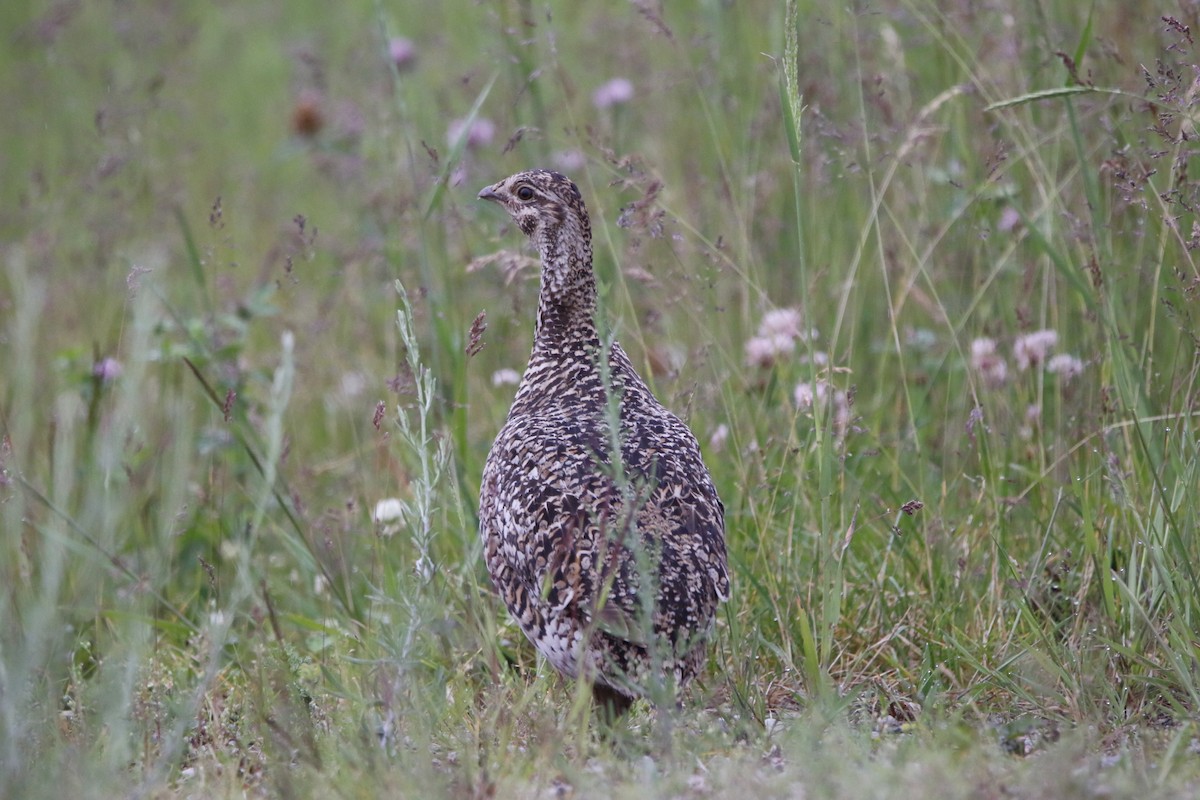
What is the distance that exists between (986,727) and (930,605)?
0.85 metres

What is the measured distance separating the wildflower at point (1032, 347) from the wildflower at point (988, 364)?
0.07 m

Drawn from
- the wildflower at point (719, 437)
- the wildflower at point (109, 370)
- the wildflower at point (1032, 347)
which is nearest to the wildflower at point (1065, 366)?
the wildflower at point (1032, 347)

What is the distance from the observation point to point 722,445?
494 cm

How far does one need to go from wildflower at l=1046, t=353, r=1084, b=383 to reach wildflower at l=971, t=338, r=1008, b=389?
0.16 m

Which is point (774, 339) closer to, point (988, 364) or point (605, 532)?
point (988, 364)

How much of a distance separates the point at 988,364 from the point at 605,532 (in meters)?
2.10

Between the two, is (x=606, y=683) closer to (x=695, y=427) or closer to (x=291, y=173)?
(x=695, y=427)

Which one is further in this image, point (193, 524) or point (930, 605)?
point (193, 524)

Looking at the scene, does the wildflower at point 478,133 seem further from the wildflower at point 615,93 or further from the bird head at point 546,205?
the bird head at point 546,205

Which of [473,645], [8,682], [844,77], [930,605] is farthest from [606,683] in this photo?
[844,77]

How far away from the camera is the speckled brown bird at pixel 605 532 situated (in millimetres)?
3336

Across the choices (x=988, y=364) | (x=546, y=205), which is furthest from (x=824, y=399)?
(x=546, y=205)

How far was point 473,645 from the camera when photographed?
13.9 feet

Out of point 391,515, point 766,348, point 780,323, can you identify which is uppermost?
point 780,323
